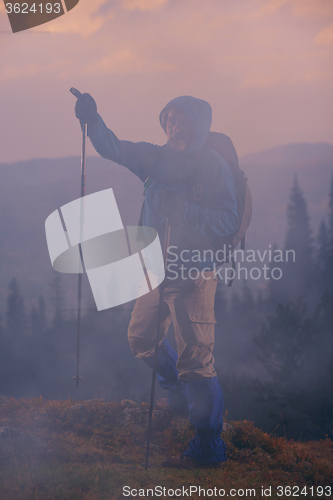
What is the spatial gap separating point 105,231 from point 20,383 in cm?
266

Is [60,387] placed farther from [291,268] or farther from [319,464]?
[291,268]

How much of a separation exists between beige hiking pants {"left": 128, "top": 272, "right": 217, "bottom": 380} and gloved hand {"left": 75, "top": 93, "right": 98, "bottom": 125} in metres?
2.04

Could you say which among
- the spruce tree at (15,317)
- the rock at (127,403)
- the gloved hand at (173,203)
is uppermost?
the gloved hand at (173,203)

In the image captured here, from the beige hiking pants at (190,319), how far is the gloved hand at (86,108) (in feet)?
6.69

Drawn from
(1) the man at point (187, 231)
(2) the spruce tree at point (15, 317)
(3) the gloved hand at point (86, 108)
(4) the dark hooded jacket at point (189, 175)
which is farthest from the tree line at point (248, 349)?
(3) the gloved hand at point (86, 108)

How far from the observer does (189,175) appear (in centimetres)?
425

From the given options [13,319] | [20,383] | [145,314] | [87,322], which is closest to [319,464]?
[145,314]

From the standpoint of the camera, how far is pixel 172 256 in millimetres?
4121

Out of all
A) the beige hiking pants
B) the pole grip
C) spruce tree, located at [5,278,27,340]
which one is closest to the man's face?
the pole grip

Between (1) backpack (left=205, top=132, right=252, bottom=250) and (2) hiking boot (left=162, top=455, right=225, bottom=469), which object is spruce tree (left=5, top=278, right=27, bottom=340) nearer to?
(2) hiking boot (left=162, top=455, right=225, bottom=469)

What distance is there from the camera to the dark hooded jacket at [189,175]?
13.5 feet

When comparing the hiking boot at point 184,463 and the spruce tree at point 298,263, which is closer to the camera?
the hiking boot at point 184,463

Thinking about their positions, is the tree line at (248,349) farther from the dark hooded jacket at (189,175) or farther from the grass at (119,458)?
the dark hooded jacket at (189,175)

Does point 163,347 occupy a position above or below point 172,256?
below
